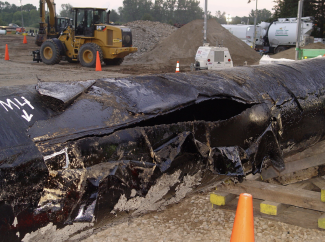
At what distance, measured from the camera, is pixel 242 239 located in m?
2.10

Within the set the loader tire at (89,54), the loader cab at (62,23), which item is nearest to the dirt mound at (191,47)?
the loader cab at (62,23)

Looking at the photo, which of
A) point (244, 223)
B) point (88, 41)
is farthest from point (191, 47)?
point (244, 223)

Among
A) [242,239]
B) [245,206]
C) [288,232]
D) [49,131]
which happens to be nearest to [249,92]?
[245,206]

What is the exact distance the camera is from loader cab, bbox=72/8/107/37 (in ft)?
45.3

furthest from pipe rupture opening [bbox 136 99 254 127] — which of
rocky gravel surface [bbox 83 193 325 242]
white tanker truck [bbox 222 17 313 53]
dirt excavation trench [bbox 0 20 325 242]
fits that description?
white tanker truck [bbox 222 17 313 53]

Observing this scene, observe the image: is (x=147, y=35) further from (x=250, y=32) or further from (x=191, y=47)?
(x=250, y=32)

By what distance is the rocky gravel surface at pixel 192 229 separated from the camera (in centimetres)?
296

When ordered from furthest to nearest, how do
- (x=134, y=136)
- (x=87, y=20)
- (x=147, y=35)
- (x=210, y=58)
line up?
(x=147, y=35) < (x=87, y=20) < (x=210, y=58) < (x=134, y=136)

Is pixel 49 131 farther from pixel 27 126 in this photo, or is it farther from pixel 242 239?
pixel 242 239

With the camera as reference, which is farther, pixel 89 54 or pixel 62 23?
pixel 62 23

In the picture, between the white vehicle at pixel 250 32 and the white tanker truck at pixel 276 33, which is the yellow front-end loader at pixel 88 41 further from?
the white vehicle at pixel 250 32

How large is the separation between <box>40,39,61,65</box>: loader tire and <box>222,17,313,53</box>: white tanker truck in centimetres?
1828

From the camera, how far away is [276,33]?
27.2 meters

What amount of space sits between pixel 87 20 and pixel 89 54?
140cm
